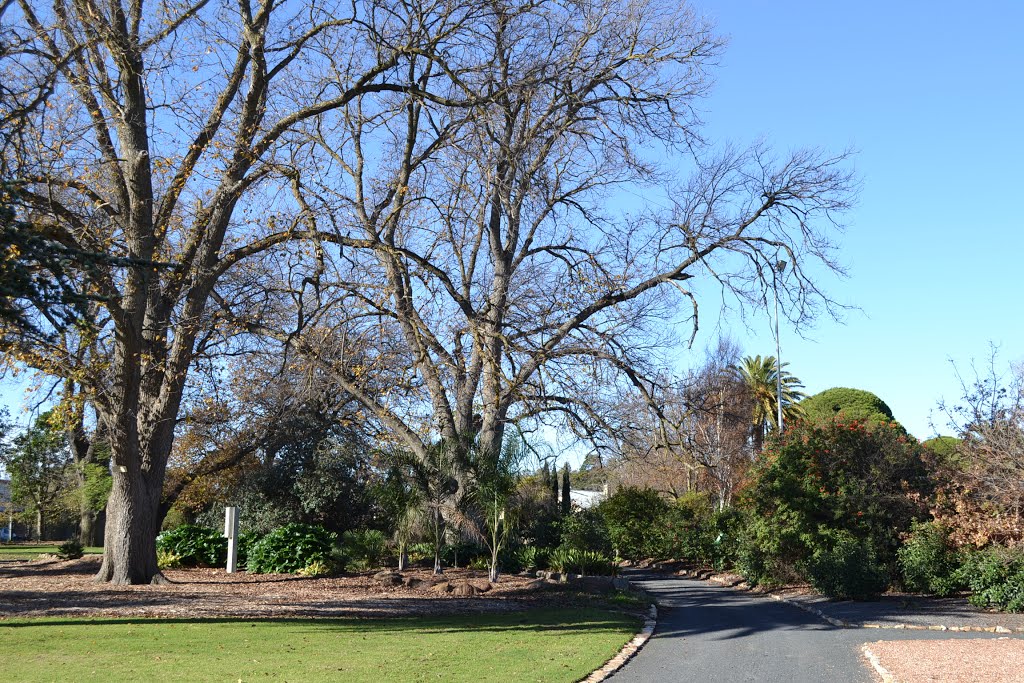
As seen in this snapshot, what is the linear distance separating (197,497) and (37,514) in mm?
29293

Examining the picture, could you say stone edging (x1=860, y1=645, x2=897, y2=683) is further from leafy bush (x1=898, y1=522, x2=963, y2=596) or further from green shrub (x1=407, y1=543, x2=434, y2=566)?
green shrub (x1=407, y1=543, x2=434, y2=566)

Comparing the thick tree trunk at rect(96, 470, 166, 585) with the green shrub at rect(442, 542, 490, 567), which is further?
the green shrub at rect(442, 542, 490, 567)

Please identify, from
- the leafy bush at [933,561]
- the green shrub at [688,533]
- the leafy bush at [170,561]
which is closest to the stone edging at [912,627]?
the leafy bush at [933,561]

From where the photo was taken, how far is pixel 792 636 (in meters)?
13.9

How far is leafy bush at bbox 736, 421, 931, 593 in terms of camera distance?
1914 centimetres

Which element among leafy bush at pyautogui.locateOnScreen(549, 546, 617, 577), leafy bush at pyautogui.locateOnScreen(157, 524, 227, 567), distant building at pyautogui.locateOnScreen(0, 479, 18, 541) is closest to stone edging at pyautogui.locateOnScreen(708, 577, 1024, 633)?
leafy bush at pyautogui.locateOnScreen(549, 546, 617, 577)

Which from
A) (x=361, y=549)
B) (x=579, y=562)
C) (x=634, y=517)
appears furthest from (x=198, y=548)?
(x=634, y=517)

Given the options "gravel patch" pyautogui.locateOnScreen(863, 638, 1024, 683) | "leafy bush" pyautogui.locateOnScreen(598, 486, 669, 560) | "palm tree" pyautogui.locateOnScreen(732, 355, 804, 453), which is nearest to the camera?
"gravel patch" pyautogui.locateOnScreen(863, 638, 1024, 683)

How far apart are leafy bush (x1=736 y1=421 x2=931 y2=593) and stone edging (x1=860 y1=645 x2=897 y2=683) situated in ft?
22.2

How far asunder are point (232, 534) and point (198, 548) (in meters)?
2.72

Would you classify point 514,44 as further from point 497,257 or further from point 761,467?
point 761,467

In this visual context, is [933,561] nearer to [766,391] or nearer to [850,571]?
[850,571]

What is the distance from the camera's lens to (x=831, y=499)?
19875 mm

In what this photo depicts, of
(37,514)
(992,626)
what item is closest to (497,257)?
(992,626)
